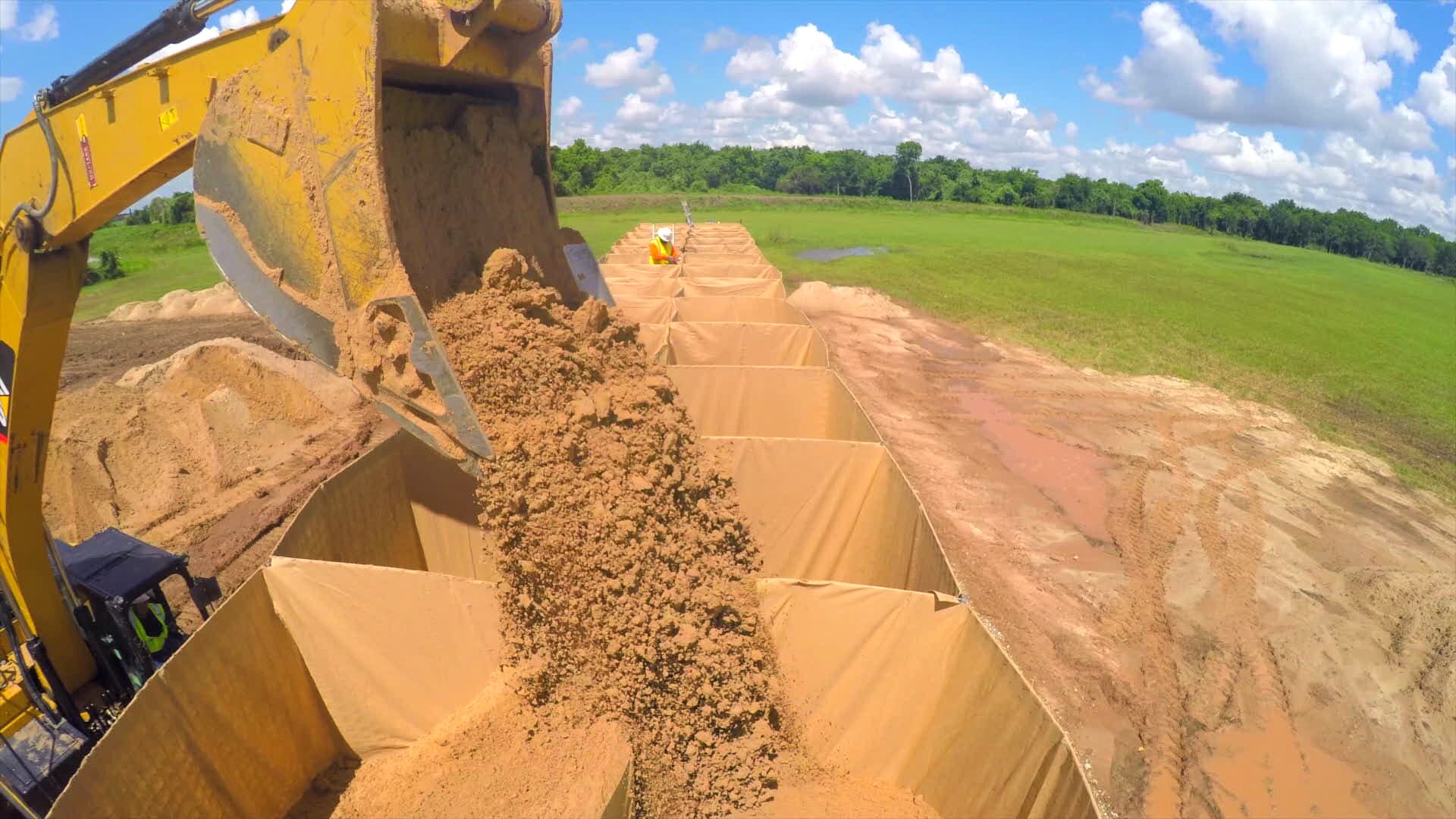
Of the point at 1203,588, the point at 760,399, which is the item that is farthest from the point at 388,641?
the point at 1203,588

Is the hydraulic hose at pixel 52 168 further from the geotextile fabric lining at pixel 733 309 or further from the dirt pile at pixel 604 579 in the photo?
the geotextile fabric lining at pixel 733 309

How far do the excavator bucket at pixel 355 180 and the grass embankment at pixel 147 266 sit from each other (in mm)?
13429

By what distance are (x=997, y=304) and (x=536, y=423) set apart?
1669 centimetres

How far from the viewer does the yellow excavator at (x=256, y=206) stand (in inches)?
91.7

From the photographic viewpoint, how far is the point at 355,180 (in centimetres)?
233

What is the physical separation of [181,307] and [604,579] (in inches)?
604

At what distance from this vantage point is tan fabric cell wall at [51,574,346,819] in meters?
2.41

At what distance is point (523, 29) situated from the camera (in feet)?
8.86

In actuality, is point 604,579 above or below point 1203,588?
above

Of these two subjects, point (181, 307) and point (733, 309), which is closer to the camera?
point (733, 309)

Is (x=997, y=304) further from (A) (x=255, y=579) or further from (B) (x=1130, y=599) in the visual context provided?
(A) (x=255, y=579)

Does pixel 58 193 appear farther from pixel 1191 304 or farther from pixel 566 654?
pixel 1191 304

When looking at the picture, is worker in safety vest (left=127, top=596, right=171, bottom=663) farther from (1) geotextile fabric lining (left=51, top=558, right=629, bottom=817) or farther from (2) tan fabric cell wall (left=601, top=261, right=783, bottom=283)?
(2) tan fabric cell wall (left=601, top=261, right=783, bottom=283)

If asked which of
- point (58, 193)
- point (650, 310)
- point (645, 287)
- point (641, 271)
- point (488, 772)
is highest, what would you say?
point (58, 193)
